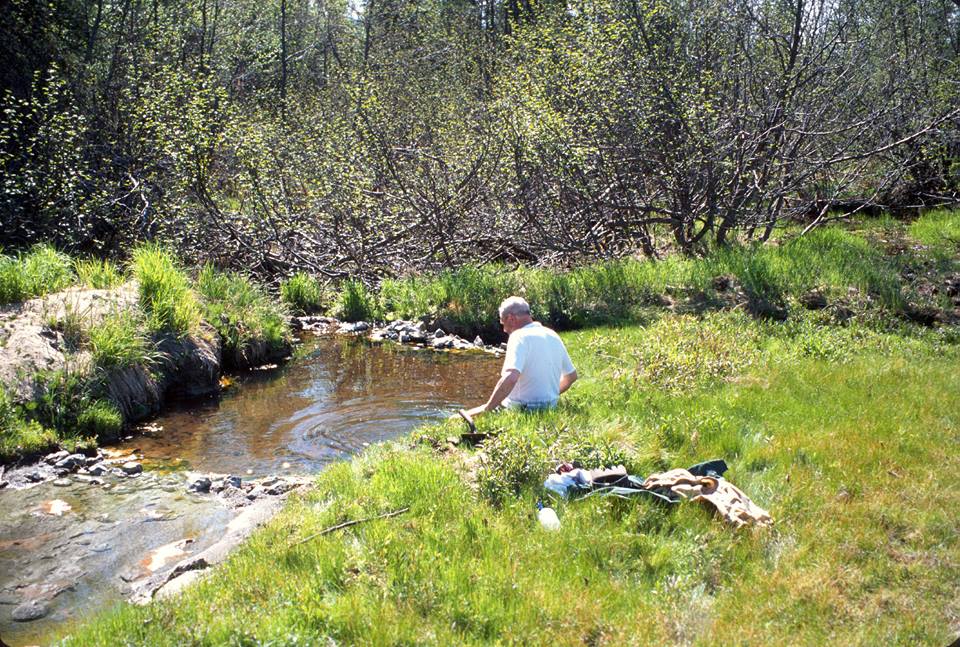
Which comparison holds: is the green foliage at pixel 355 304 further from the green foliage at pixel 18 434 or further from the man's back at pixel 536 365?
the man's back at pixel 536 365

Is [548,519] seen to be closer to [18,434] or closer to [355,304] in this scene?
[18,434]

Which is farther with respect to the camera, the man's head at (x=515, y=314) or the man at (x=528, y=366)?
the man's head at (x=515, y=314)

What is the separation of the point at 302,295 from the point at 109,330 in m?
6.33

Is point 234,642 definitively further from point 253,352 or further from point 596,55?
point 596,55

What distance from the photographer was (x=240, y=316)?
539 inches

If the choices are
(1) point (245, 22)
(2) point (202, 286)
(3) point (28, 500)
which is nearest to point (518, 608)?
(3) point (28, 500)

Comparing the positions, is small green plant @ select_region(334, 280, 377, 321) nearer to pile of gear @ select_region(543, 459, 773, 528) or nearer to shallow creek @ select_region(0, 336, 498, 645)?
shallow creek @ select_region(0, 336, 498, 645)

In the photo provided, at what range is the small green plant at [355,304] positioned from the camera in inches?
645

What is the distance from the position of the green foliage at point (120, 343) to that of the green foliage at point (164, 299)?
0.45 m

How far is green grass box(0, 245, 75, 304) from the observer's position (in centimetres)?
1098

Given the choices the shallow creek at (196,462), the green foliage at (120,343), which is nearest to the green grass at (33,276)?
the green foliage at (120,343)

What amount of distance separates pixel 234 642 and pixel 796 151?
1448 cm

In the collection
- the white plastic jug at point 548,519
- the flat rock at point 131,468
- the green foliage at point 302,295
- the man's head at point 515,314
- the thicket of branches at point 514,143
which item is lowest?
the flat rock at point 131,468

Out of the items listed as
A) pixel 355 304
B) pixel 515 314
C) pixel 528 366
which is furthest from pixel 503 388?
pixel 355 304
